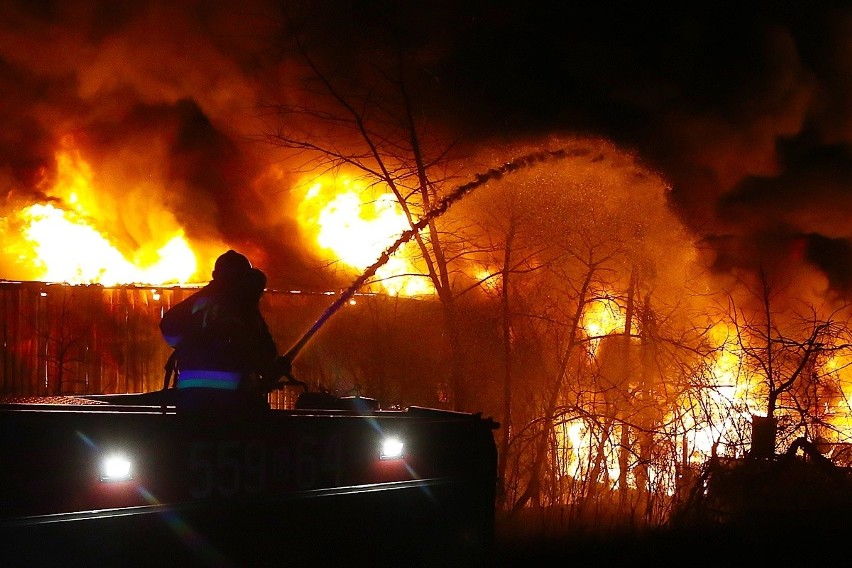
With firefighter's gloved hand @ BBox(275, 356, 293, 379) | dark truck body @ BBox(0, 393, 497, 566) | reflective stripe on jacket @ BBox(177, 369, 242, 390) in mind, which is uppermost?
firefighter's gloved hand @ BBox(275, 356, 293, 379)

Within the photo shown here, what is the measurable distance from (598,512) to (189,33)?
15.1 meters

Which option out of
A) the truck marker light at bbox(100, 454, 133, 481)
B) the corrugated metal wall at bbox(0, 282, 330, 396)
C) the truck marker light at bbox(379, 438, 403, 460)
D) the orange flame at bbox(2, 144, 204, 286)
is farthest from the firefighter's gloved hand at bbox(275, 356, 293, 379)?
the orange flame at bbox(2, 144, 204, 286)

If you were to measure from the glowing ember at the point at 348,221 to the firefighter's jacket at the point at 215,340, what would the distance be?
8656mm

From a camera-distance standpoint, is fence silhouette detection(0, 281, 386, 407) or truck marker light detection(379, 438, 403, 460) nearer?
truck marker light detection(379, 438, 403, 460)

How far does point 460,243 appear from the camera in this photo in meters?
9.83

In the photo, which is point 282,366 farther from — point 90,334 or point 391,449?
point 90,334

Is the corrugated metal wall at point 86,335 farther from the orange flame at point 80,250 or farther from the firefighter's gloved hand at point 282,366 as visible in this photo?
the firefighter's gloved hand at point 282,366

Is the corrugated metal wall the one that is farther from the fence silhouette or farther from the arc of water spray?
the arc of water spray

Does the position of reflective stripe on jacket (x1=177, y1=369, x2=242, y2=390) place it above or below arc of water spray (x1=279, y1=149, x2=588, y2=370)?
below

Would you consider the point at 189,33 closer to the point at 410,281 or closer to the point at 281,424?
the point at 410,281

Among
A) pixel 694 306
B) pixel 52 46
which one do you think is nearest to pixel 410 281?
pixel 694 306

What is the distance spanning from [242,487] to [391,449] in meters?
0.90

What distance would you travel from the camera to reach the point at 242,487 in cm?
389

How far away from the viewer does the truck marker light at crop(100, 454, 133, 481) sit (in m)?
3.42
